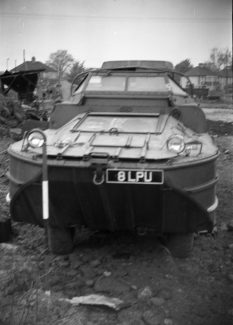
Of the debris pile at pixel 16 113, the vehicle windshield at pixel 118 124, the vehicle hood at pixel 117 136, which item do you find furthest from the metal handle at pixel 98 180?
the debris pile at pixel 16 113

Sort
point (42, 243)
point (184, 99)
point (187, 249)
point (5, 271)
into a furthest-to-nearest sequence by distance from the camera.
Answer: point (184, 99) → point (42, 243) → point (187, 249) → point (5, 271)

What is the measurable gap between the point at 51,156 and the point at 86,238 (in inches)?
57.0

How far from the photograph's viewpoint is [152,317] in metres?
3.38

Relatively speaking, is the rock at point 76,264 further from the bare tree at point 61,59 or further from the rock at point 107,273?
the bare tree at point 61,59

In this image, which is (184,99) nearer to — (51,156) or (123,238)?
(123,238)

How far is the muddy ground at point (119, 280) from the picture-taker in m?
3.39

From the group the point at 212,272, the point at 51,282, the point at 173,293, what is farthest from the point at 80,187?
the point at 212,272

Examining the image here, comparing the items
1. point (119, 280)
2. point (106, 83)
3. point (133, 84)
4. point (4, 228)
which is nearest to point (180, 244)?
point (119, 280)

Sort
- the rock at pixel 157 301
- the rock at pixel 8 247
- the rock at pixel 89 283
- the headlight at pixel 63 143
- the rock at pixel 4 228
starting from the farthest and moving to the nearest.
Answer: the rock at pixel 4 228 < the rock at pixel 8 247 < the headlight at pixel 63 143 < the rock at pixel 89 283 < the rock at pixel 157 301

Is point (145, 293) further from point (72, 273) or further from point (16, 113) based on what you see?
point (16, 113)

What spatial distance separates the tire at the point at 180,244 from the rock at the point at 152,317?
3.47 feet

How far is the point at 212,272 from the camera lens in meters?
4.17

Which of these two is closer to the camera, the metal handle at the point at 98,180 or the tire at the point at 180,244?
the metal handle at the point at 98,180

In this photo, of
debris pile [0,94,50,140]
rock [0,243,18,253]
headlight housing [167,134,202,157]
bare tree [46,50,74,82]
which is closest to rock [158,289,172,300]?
headlight housing [167,134,202,157]
